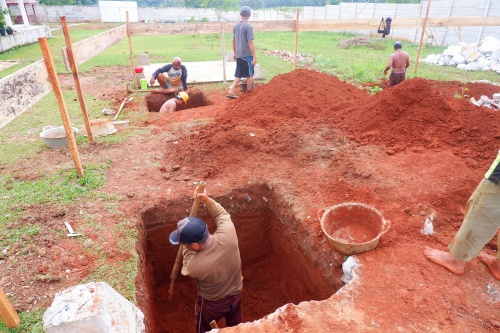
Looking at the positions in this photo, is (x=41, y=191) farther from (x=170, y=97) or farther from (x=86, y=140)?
(x=170, y=97)

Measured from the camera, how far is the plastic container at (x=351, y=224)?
3500 millimetres

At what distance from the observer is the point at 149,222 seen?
4520 millimetres

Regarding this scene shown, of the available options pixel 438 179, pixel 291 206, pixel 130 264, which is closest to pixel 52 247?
pixel 130 264

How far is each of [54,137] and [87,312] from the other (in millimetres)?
4755

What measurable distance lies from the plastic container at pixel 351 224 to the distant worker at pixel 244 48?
5912mm

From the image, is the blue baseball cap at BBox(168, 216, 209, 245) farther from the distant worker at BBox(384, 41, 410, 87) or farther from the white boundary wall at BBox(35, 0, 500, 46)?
the white boundary wall at BBox(35, 0, 500, 46)

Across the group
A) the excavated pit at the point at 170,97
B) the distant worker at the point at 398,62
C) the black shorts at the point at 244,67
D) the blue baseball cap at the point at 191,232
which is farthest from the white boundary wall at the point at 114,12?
the blue baseball cap at the point at 191,232

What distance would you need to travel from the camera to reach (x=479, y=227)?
296cm

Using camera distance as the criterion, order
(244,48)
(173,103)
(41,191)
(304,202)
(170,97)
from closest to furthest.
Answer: (304,202) < (41,191) < (173,103) < (244,48) < (170,97)

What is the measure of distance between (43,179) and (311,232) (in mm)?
4073

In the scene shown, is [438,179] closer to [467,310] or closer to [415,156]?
[415,156]

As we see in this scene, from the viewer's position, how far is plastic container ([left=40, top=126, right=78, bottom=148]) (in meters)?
5.87

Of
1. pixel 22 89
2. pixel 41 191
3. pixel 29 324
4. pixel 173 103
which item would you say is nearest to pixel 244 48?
pixel 173 103

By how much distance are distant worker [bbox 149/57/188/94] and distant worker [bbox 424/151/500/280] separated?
24.3 feet
